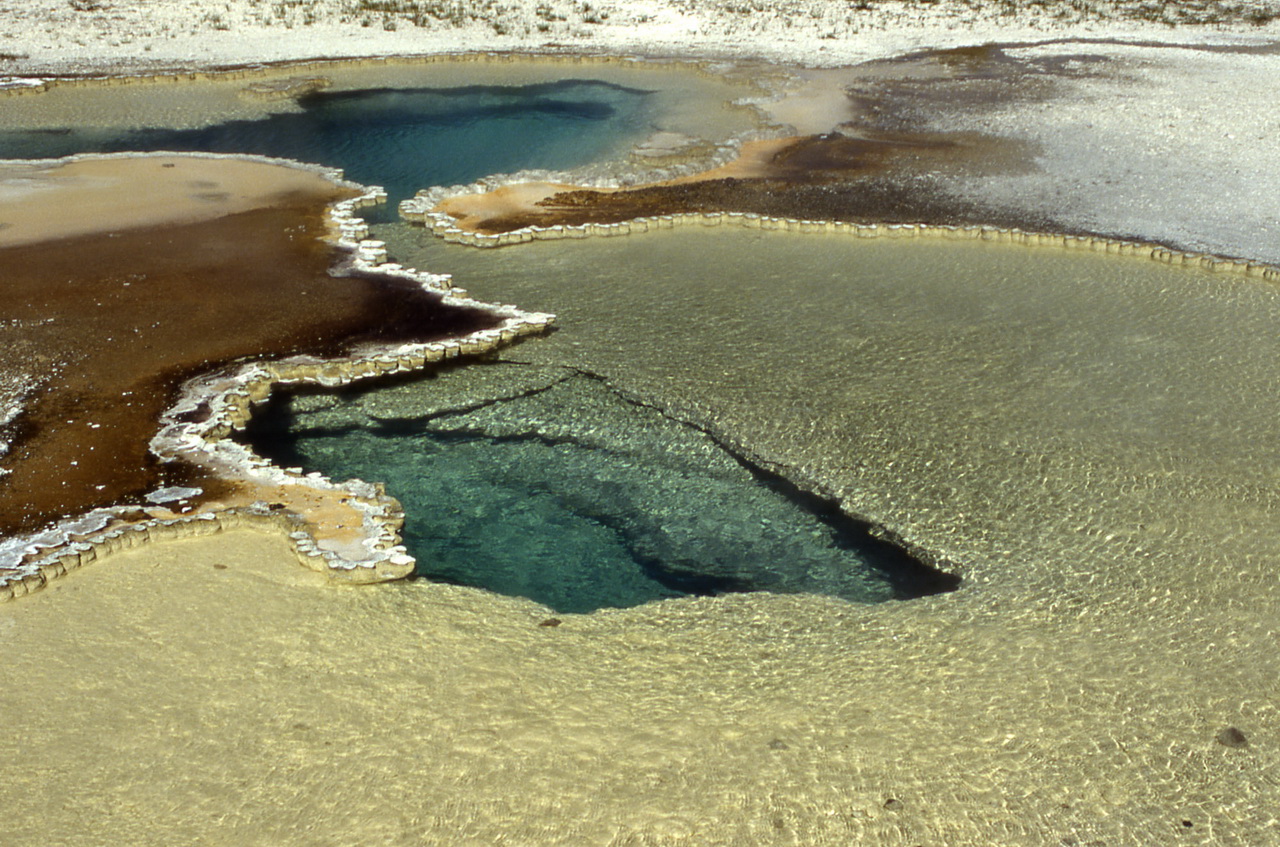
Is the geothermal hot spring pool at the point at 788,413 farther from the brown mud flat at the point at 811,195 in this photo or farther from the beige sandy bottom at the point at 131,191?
the beige sandy bottom at the point at 131,191

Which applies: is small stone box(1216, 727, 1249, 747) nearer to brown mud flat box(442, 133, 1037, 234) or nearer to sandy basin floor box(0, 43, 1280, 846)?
sandy basin floor box(0, 43, 1280, 846)

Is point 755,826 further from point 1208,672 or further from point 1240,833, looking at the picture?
point 1208,672

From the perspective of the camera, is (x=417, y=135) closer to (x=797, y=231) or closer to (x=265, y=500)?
(x=797, y=231)

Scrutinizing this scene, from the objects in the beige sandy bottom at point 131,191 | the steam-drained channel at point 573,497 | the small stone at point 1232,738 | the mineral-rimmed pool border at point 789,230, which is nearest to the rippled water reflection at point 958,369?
the mineral-rimmed pool border at point 789,230

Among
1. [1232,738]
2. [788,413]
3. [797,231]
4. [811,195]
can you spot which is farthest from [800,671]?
[811,195]

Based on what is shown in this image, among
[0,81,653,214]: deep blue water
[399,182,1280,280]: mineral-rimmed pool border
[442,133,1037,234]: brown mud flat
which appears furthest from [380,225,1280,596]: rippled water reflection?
[0,81,653,214]: deep blue water

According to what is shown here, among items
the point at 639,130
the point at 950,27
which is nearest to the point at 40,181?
the point at 639,130
